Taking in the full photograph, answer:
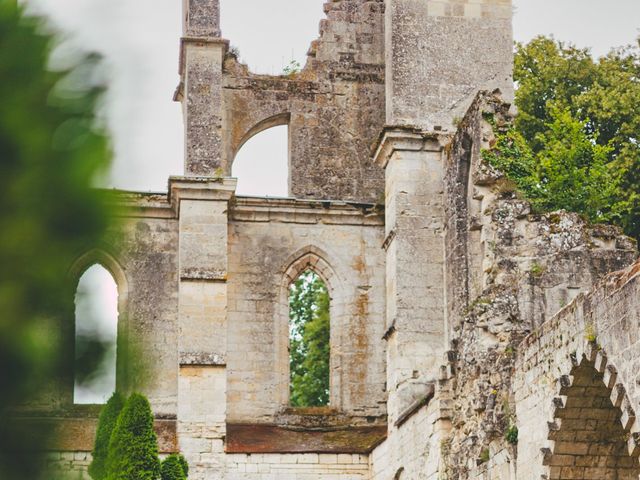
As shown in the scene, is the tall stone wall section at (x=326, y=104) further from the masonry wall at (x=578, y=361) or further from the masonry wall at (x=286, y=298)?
the masonry wall at (x=578, y=361)

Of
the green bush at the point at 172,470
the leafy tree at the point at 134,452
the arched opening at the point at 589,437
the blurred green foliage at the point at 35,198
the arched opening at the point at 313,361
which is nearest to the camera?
the blurred green foliage at the point at 35,198

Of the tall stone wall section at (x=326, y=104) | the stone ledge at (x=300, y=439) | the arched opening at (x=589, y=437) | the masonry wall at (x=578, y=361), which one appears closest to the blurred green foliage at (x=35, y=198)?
the masonry wall at (x=578, y=361)

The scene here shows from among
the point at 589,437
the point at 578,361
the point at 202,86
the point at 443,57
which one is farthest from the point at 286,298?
the point at 578,361

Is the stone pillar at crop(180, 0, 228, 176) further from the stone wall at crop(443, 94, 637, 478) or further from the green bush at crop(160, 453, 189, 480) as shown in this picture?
the stone wall at crop(443, 94, 637, 478)

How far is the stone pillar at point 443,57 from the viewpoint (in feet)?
63.5

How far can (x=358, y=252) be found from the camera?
20828 mm

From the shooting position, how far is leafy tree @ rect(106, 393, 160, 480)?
15.1m

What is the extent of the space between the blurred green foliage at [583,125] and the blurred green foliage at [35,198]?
1762 cm

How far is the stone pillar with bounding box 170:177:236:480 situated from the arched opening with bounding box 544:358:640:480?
7.91 m

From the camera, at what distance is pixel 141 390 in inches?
87.1

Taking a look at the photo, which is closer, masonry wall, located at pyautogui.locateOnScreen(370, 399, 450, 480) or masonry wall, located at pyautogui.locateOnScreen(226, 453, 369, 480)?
masonry wall, located at pyautogui.locateOnScreen(370, 399, 450, 480)

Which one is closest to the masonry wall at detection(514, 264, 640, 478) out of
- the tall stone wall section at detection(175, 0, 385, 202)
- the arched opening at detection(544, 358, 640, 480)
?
the arched opening at detection(544, 358, 640, 480)

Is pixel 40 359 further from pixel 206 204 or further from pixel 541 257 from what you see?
pixel 206 204

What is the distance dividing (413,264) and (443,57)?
9.43ft
